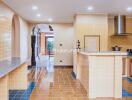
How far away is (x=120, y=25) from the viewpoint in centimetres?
831

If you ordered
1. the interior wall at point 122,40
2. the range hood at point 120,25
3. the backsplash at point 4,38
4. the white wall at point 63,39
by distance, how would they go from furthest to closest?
the white wall at point 63,39 → the interior wall at point 122,40 → the range hood at point 120,25 → the backsplash at point 4,38

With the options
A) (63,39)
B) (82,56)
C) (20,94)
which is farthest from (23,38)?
(20,94)

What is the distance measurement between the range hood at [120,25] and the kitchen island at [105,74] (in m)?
4.04

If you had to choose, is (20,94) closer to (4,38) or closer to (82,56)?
(4,38)

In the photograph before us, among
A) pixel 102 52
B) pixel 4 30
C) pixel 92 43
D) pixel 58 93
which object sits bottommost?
pixel 58 93

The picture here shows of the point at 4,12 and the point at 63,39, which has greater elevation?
the point at 4,12

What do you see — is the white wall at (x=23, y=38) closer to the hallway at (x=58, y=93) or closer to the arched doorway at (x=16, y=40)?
the arched doorway at (x=16, y=40)

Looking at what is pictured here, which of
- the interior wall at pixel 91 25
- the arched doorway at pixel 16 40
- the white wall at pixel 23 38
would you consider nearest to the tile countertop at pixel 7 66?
the interior wall at pixel 91 25

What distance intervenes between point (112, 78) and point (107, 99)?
0.50m

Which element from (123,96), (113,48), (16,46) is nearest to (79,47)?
(113,48)

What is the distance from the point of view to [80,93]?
489cm

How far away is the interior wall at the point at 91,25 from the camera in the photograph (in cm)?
755

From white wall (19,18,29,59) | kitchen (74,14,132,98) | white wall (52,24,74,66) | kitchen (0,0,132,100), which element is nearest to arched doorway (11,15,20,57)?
kitchen (0,0,132,100)

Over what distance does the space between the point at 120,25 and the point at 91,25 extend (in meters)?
1.54
